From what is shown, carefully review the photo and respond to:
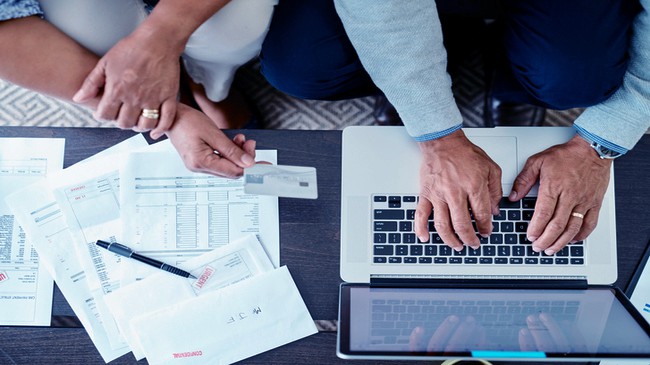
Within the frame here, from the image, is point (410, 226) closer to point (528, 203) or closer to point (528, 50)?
point (528, 203)

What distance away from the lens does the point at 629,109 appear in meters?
0.78

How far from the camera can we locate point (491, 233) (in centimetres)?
77

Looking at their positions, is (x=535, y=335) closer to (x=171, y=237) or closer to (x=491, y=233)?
(x=491, y=233)

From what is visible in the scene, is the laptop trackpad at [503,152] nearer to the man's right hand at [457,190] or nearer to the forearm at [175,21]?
the man's right hand at [457,190]

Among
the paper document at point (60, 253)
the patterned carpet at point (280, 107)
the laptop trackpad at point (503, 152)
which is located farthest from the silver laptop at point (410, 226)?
the patterned carpet at point (280, 107)

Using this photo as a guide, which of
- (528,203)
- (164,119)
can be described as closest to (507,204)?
(528,203)

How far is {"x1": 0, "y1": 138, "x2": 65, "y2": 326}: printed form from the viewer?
2.57 ft

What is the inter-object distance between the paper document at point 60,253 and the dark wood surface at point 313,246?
0.02m

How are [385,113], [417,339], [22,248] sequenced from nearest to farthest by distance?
1. [417,339]
2. [22,248]
3. [385,113]

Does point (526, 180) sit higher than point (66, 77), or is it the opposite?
point (66, 77)

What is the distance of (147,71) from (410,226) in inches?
17.3

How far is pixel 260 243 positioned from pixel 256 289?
7 centimetres

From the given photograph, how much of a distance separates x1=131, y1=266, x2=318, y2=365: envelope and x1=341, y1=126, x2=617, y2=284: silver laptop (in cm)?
10

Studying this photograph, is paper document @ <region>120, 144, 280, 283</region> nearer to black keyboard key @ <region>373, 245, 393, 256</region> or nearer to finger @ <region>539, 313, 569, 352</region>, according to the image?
black keyboard key @ <region>373, 245, 393, 256</region>
